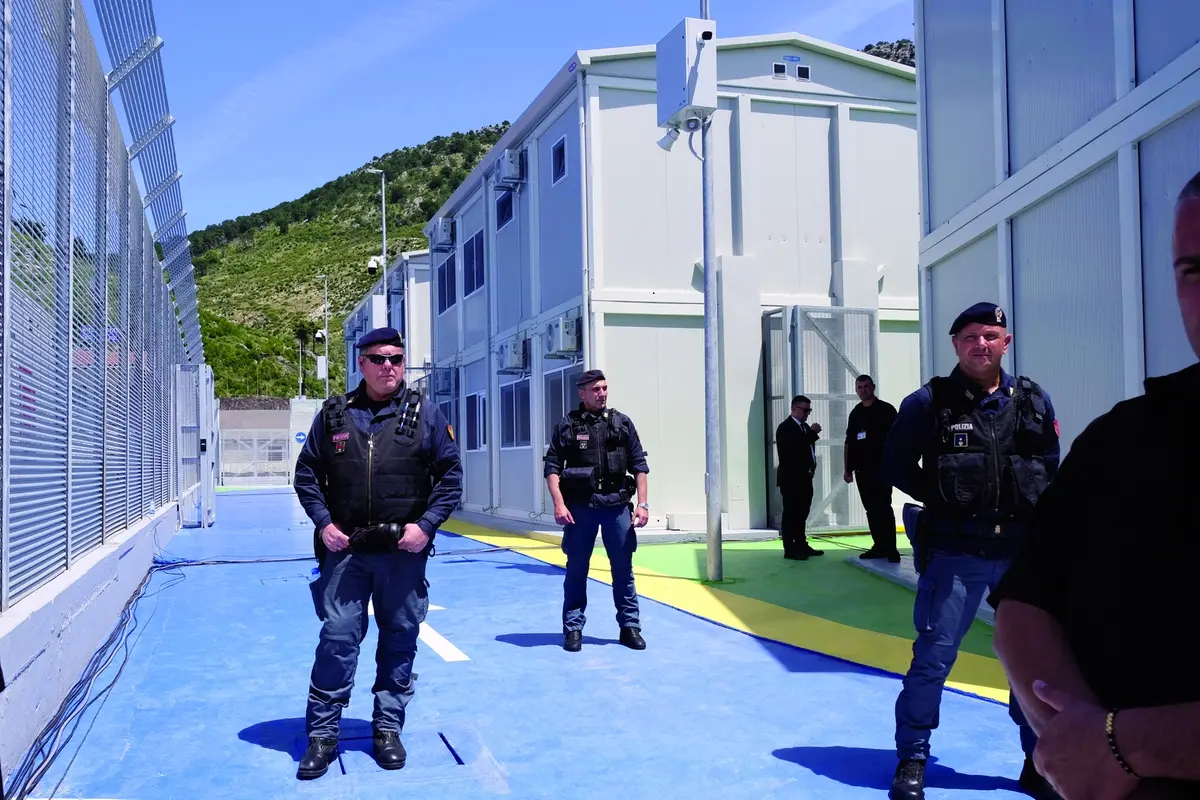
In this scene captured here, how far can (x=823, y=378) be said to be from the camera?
553 inches

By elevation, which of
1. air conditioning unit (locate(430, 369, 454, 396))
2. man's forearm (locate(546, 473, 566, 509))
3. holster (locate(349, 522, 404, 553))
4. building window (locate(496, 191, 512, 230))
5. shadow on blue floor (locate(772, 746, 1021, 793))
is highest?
building window (locate(496, 191, 512, 230))

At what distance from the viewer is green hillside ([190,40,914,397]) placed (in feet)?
238

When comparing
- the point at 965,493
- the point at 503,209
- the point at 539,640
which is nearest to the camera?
the point at 965,493

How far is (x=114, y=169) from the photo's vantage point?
28.7 feet

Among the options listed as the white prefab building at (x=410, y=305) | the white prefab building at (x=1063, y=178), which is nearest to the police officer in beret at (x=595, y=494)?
the white prefab building at (x=1063, y=178)

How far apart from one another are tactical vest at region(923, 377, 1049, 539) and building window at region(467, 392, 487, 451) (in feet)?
52.4

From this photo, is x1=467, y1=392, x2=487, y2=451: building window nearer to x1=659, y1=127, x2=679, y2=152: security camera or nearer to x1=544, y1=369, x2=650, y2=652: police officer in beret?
x1=659, y1=127, x2=679, y2=152: security camera

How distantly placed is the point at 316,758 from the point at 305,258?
101 metres

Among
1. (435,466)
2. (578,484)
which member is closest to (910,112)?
(578,484)

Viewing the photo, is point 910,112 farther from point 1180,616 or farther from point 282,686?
point 1180,616

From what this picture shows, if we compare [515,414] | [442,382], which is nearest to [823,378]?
[515,414]

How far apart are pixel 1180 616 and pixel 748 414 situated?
13.1 m

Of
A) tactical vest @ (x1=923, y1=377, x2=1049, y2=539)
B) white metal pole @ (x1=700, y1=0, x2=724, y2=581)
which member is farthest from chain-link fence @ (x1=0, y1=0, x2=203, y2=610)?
white metal pole @ (x1=700, y1=0, x2=724, y2=581)

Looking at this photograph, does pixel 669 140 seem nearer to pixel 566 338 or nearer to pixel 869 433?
pixel 869 433
